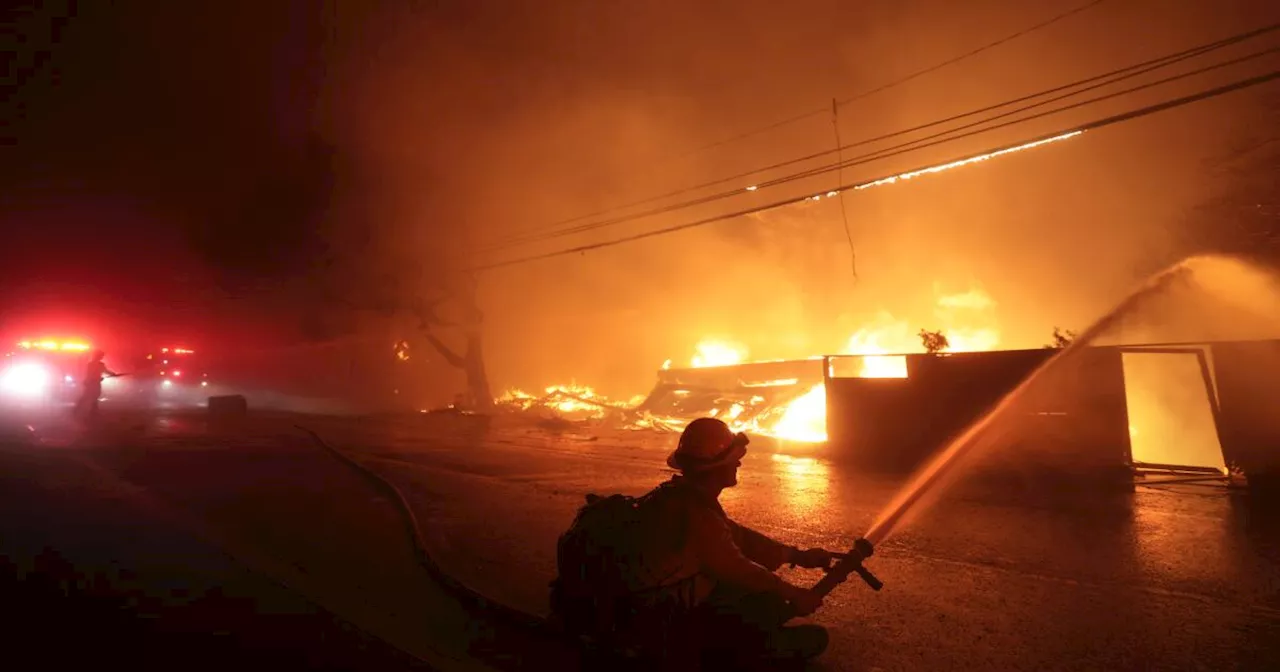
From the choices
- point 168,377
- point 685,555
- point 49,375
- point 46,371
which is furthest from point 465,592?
point 168,377

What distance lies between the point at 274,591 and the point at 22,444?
12590 millimetres

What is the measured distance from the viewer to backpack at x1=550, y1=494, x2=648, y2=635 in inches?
113

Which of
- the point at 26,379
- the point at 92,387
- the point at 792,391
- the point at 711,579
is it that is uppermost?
the point at 26,379

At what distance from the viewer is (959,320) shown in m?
25.8

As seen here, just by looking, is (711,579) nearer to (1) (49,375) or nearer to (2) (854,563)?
(2) (854,563)

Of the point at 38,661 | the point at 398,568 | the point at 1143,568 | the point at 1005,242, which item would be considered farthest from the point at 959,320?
the point at 38,661

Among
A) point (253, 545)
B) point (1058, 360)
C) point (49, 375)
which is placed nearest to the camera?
point (253, 545)

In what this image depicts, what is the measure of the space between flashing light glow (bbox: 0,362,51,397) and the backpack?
33296 millimetres

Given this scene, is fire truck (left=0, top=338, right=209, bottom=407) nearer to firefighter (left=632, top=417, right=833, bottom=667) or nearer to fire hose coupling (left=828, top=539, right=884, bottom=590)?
firefighter (left=632, top=417, right=833, bottom=667)

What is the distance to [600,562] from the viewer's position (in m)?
2.88

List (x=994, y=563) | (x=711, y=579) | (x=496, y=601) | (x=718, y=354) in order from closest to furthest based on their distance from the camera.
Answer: (x=711, y=579) < (x=496, y=601) < (x=994, y=563) < (x=718, y=354)

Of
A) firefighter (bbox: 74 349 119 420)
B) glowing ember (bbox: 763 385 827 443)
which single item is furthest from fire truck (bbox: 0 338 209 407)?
glowing ember (bbox: 763 385 827 443)

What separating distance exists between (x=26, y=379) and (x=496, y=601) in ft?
110

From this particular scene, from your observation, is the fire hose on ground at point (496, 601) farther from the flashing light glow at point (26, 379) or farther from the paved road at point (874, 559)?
the flashing light glow at point (26, 379)
